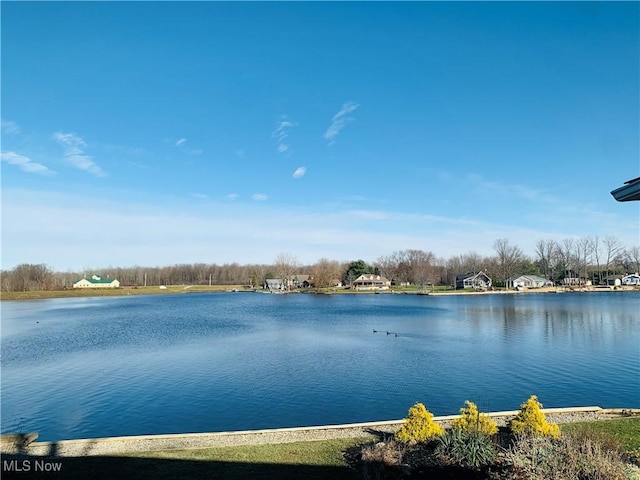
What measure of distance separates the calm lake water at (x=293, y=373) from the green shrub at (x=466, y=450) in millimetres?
5971

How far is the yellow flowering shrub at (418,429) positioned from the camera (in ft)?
31.6

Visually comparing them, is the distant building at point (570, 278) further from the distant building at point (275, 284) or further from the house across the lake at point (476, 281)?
the distant building at point (275, 284)

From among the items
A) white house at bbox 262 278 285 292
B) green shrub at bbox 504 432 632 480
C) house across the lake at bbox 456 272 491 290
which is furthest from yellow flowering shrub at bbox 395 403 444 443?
white house at bbox 262 278 285 292

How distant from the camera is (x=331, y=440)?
35.6 feet

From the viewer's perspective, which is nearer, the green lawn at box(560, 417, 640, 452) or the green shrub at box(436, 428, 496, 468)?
the green shrub at box(436, 428, 496, 468)

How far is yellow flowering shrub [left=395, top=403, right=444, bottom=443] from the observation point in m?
9.62

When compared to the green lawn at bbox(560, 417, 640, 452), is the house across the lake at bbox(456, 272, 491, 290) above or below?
above

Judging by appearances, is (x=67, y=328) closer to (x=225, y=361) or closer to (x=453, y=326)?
(x=225, y=361)

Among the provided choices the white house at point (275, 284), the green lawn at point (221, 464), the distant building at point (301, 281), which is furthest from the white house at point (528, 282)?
the green lawn at point (221, 464)

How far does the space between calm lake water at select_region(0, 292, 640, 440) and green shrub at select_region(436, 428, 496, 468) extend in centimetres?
597

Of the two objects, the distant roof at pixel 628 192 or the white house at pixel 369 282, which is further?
the white house at pixel 369 282

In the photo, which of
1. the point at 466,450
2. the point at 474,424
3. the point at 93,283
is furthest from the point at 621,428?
the point at 93,283

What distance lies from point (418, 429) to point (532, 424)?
2.92 m

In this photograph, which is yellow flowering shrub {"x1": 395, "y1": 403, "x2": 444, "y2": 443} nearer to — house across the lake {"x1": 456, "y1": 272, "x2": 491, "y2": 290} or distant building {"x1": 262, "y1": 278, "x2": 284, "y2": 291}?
house across the lake {"x1": 456, "y1": 272, "x2": 491, "y2": 290}
